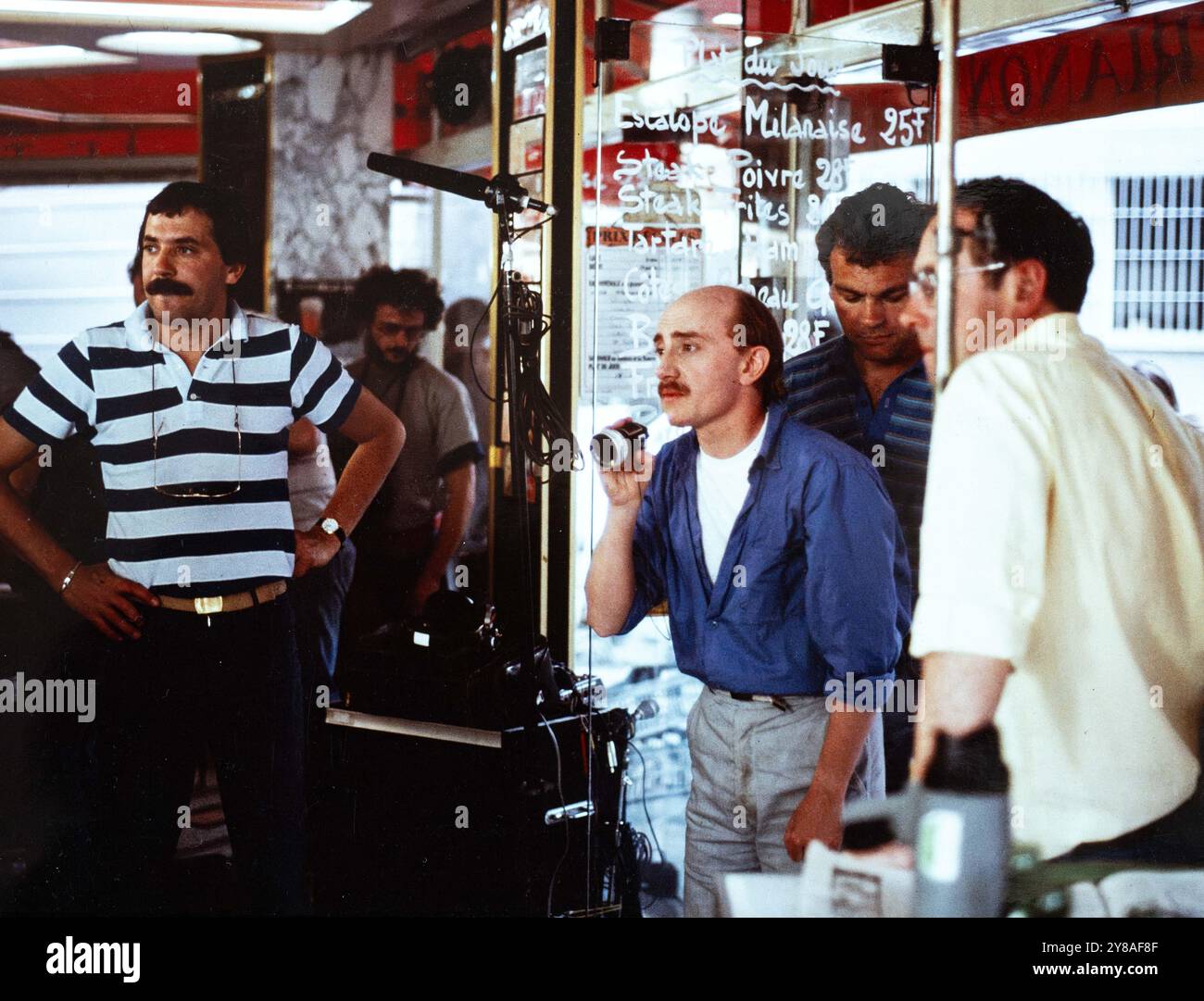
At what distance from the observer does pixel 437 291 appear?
11.0 ft

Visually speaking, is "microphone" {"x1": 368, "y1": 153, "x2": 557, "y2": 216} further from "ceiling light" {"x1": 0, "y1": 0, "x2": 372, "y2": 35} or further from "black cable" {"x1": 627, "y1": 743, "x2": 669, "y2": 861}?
"black cable" {"x1": 627, "y1": 743, "x2": 669, "y2": 861}

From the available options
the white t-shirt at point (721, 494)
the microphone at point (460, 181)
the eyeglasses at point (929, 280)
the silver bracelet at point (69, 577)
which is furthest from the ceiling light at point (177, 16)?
the eyeglasses at point (929, 280)

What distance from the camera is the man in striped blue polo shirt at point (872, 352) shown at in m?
3.26

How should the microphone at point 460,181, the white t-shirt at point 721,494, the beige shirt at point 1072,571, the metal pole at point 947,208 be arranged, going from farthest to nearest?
the microphone at point 460,181 → the white t-shirt at point 721,494 → the metal pole at point 947,208 → the beige shirt at point 1072,571

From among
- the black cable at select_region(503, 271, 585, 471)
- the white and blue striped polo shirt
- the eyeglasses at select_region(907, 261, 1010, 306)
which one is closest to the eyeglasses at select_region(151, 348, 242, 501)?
the white and blue striped polo shirt

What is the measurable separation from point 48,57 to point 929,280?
2.43m

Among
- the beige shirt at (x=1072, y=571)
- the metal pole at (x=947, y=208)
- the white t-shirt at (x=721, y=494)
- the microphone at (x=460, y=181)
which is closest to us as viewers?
the beige shirt at (x=1072, y=571)

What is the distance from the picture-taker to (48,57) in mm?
3229

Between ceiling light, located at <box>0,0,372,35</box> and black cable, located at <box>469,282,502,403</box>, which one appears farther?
black cable, located at <box>469,282,502,403</box>

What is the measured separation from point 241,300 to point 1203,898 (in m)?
3.15

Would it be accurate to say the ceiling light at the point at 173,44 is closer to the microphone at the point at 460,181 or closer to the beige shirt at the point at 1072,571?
the microphone at the point at 460,181

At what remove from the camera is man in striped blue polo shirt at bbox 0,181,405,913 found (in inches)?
126

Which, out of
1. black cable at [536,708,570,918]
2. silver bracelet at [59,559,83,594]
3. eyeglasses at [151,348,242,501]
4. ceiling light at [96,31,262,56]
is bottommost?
black cable at [536,708,570,918]

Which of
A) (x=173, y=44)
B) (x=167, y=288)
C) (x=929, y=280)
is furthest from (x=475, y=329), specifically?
(x=929, y=280)
